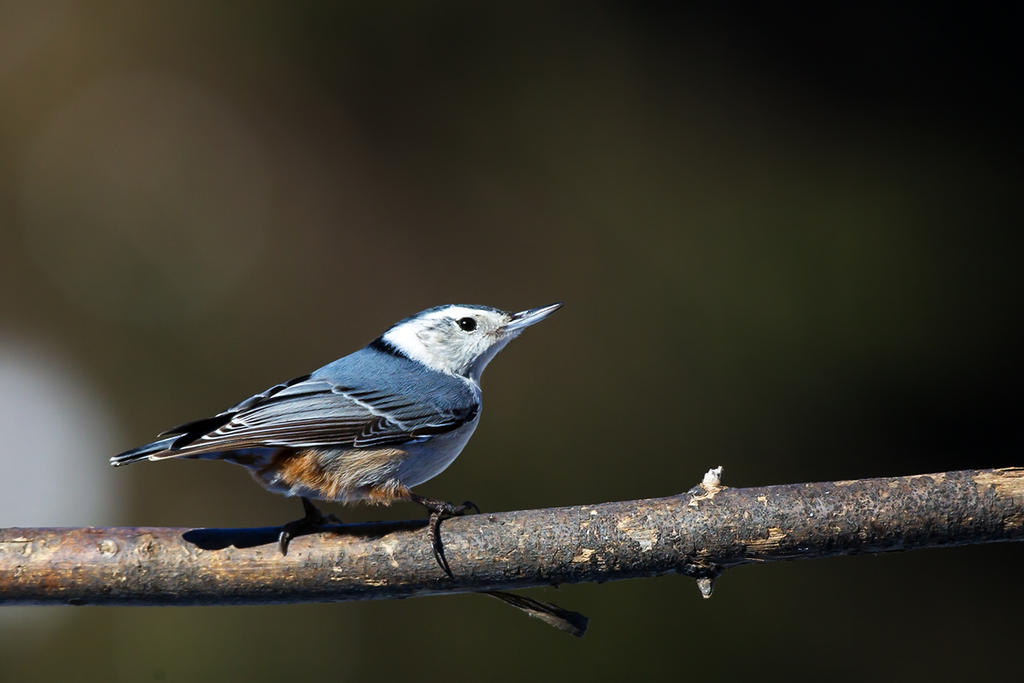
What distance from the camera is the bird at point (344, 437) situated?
1281 millimetres

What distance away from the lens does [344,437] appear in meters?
1.36

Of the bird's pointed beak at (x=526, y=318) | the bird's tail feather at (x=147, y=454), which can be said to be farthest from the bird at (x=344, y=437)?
the bird's pointed beak at (x=526, y=318)

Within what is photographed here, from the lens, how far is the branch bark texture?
117cm

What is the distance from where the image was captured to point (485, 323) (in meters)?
1.66

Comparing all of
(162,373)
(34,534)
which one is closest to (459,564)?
(34,534)

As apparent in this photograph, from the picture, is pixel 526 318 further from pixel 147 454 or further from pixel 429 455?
pixel 147 454

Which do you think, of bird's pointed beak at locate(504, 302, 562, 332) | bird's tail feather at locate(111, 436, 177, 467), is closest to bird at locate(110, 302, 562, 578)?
bird's tail feather at locate(111, 436, 177, 467)

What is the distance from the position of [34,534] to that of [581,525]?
0.76 metres

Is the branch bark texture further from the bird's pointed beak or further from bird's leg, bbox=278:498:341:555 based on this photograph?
the bird's pointed beak

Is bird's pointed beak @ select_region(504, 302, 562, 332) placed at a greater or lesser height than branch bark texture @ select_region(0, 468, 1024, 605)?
greater

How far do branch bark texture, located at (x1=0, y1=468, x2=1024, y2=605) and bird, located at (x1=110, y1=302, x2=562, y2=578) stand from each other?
0.05m

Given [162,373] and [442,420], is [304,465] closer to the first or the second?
[442,420]

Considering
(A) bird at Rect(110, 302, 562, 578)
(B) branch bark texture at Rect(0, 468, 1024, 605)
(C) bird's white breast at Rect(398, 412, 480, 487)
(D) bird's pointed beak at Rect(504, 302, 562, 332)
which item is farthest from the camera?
(D) bird's pointed beak at Rect(504, 302, 562, 332)

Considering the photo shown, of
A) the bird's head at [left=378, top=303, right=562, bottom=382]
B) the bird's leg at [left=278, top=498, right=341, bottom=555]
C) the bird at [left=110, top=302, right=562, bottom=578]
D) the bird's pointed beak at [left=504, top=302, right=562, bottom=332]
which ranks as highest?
the bird's pointed beak at [left=504, top=302, right=562, bottom=332]
